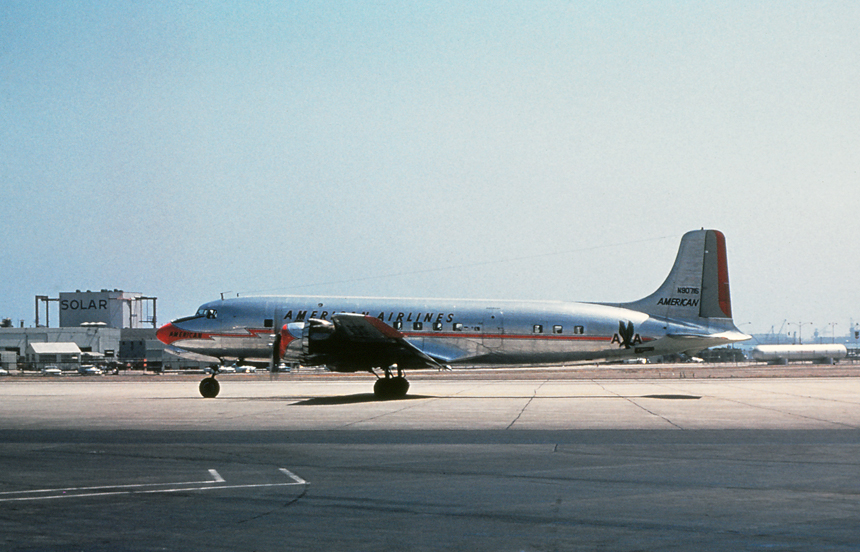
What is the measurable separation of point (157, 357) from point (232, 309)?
279 ft

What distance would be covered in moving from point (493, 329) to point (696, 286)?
9946 millimetres

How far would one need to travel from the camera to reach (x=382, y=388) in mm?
34156

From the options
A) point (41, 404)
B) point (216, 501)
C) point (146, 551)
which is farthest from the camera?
point (41, 404)

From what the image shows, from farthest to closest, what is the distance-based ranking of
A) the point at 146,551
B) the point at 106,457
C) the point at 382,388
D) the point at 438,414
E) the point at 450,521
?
the point at 382,388 < the point at 438,414 < the point at 106,457 < the point at 450,521 < the point at 146,551

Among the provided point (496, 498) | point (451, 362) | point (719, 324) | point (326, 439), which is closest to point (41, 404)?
point (451, 362)

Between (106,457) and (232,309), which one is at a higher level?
(232,309)

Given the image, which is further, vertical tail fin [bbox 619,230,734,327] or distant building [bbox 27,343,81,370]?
distant building [bbox 27,343,81,370]

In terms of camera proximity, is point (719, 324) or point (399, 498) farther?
point (719, 324)

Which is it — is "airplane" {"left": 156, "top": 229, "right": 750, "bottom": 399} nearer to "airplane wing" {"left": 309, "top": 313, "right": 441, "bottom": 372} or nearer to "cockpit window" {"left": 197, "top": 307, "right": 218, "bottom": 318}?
"cockpit window" {"left": 197, "top": 307, "right": 218, "bottom": 318}

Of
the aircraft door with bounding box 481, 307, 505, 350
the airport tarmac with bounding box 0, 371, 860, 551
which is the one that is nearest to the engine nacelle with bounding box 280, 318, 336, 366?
the airport tarmac with bounding box 0, 371, 860, 551

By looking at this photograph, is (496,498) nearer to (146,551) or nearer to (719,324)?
(146,551)

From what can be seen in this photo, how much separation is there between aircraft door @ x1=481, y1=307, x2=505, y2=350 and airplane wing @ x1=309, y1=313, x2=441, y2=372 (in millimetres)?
3253

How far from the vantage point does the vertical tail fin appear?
3681cm

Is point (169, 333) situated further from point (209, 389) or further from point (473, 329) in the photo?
point (473, 329)
